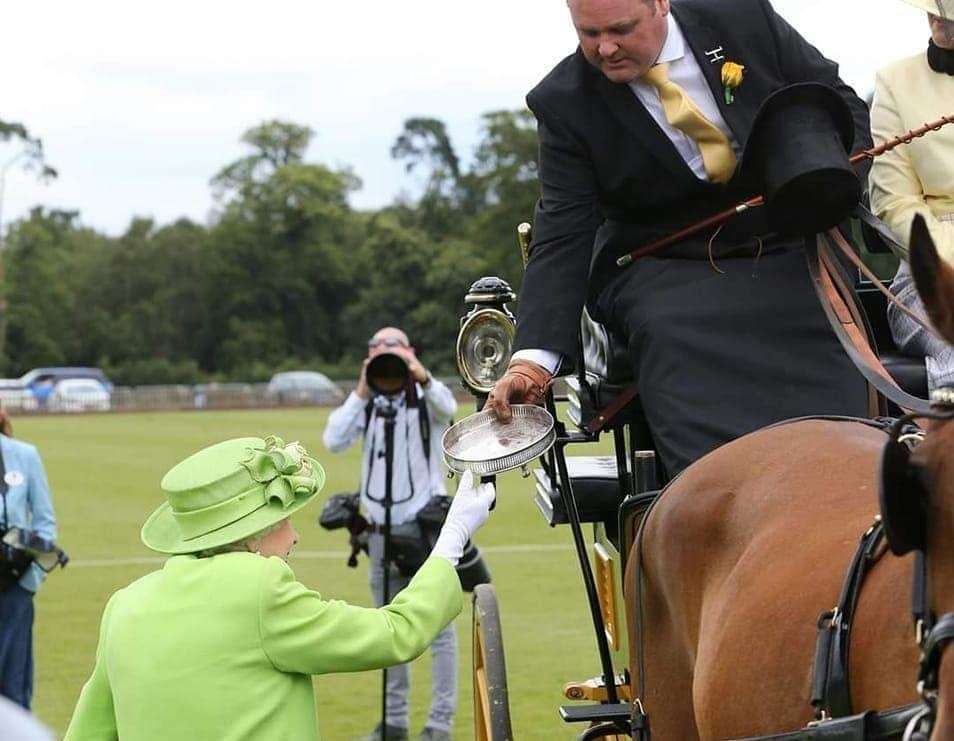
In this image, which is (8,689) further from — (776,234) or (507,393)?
(776,234)

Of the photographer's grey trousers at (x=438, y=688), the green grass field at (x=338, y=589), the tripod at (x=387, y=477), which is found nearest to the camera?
the photographer's grey trousers at (x=438, y=688)

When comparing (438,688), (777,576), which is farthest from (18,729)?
(438,688)

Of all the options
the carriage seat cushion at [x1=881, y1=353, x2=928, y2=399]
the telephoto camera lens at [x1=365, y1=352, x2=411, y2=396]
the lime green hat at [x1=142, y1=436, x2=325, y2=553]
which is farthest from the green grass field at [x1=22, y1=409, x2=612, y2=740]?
the lime green hat at [x1=142, y1=436, x2=325, y2=553]

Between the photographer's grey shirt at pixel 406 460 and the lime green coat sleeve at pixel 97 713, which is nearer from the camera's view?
the lime green coat sleeve at pixel 97 713

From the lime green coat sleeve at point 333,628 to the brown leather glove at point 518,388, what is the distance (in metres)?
0.72

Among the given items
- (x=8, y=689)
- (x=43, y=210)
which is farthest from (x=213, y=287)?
(x=8, y=689)

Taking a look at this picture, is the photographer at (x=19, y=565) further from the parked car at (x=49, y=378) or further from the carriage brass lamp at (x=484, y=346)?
the parked car at (x=49, y=378)

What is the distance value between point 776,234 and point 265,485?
1.53 metres

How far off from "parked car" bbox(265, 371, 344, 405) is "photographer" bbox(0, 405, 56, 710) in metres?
49.2

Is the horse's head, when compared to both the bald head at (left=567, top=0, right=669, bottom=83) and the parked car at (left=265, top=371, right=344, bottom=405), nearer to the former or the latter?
the bald head at (left=567, top=0, right=669, bottom=83)

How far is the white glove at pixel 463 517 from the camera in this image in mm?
4078

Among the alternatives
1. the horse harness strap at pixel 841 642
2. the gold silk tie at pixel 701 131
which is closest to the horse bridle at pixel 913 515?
the horse harness strap at pixel 841 642

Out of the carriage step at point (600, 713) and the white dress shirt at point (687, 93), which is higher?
the white dress shirt at point (687, 93)

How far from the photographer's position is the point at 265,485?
3773mm
